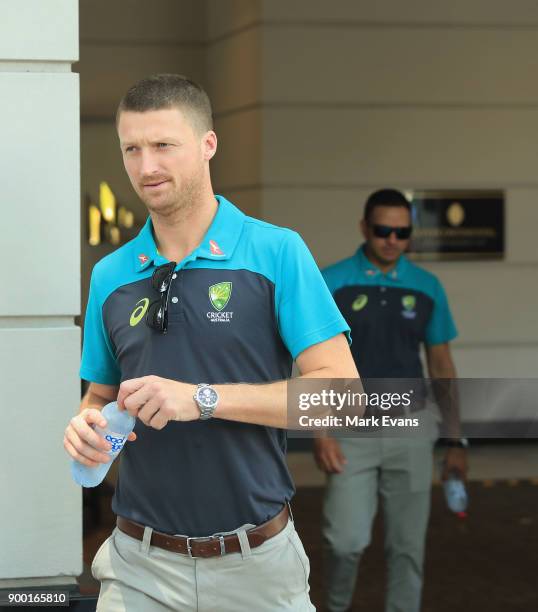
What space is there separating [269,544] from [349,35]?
7.41 metres

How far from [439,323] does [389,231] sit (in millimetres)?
515

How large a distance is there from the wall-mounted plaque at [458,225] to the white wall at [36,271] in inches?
258

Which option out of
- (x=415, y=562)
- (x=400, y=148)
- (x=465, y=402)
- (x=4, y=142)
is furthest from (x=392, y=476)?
(x=400, y=148)

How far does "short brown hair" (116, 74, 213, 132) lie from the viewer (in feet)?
8.72

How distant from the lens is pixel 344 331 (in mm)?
2723

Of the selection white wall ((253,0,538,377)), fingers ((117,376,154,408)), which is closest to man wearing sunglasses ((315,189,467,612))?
fingers ((117,376,154,408))

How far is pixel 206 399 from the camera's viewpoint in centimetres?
252

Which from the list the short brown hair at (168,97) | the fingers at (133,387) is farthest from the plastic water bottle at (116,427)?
the short brown hair at (168,97)

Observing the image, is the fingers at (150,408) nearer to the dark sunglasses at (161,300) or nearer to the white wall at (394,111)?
the dark sunglasses at (161,300)

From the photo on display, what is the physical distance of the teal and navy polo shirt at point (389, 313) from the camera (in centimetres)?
532

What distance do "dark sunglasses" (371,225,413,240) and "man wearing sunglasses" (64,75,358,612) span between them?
2.70 metres

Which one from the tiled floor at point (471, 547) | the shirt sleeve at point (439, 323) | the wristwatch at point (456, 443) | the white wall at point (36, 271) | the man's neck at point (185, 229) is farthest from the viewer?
the tiled floor at point (471, 547)

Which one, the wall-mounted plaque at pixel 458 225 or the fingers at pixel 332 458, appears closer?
the fingers at pixel 332 458

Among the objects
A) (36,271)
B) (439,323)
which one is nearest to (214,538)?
(36,271)
